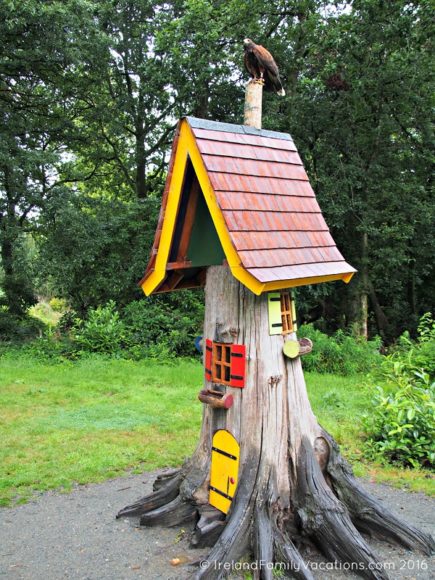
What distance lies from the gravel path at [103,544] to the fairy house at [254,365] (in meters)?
0.15

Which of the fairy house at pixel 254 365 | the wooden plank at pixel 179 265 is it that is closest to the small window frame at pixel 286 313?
the fairy house at pixel 254 365

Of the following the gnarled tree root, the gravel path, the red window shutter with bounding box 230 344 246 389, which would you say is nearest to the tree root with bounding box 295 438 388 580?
the gnarled tree root

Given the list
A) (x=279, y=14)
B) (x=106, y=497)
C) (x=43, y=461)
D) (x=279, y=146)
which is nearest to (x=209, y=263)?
(x=279, y=146)

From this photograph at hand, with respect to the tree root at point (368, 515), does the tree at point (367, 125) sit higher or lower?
higher

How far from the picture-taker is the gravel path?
330 cm

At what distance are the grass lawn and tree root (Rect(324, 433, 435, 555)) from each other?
1225mm

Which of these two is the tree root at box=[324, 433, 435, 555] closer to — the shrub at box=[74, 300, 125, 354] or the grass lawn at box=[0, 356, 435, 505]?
the grass lawn at box=[0, 356, 435, 505]

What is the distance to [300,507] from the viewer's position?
11.3ft

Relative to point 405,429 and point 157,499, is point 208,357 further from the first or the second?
point 405,429

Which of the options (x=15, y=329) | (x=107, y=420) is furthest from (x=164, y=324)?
(x=107, y=420)

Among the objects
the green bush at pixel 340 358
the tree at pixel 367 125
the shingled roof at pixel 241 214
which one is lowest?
the green bush at pixel 340 358

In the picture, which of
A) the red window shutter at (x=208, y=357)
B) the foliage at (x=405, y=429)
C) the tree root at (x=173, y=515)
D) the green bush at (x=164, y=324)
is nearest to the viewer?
the red window shutter at (x=208, y=357)

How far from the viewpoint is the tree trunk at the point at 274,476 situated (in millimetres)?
3252

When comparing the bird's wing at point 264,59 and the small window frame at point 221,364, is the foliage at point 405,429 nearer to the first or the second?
the small window frame at point 221,364
